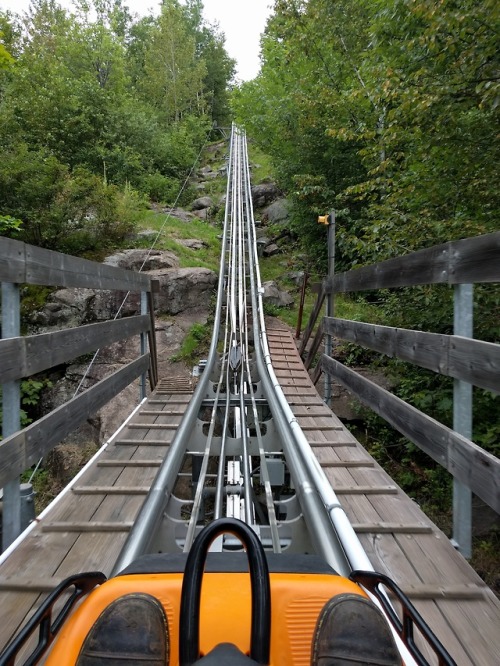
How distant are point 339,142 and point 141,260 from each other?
15.6 feet

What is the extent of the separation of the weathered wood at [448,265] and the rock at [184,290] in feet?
17.0

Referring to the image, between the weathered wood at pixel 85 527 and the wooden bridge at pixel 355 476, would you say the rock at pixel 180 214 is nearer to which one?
the wooden bridge at pixel 355 476

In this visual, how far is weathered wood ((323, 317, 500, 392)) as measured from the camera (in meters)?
1.51

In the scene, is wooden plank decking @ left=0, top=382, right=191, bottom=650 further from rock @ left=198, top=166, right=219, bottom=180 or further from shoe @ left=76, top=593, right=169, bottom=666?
rock @ left=198, top=166, right=219, bottom=180

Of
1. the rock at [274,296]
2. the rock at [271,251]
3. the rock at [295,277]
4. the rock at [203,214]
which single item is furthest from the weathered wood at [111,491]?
the rock at [203,214]

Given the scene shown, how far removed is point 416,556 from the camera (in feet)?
5.82

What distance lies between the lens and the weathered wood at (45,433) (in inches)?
62.3

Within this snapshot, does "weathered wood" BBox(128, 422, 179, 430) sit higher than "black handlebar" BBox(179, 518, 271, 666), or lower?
lower

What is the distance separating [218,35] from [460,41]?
116ft

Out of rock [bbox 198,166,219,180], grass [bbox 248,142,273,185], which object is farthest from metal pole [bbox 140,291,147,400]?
rock [bbox 198,166,219,180]

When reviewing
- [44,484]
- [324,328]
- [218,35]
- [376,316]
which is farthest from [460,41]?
[218,35]

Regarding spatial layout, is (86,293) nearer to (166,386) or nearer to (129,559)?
(166,386)

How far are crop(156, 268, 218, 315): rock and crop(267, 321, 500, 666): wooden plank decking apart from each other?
16.6 ft

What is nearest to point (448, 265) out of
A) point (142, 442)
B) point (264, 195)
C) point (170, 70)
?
point (142, 442)
